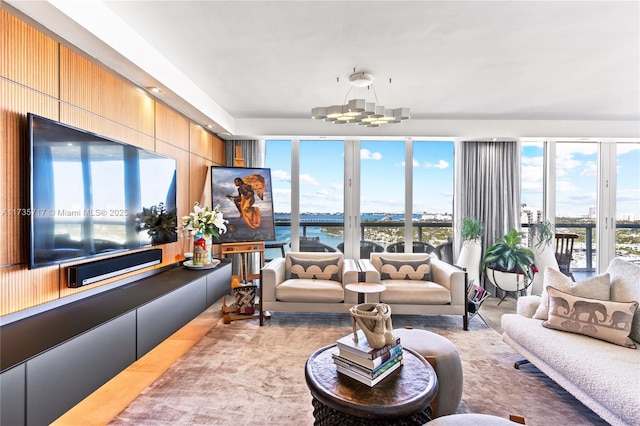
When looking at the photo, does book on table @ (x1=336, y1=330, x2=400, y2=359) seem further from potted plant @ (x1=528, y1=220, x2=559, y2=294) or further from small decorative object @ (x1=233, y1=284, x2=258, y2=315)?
potted plant @ (x1=528, y1=220, x2=559, y2=294)

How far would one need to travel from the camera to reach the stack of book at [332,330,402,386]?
1445 mm

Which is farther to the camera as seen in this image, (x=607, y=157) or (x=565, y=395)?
(x=607, y=157)

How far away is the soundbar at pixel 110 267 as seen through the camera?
2.00 metres

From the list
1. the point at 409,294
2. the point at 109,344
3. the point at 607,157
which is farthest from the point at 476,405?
the point at 607,157

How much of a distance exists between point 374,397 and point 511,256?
3825 millimetres

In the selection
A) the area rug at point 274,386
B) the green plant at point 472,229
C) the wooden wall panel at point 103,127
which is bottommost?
the area rug at point 274,386

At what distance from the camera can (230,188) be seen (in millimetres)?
4168

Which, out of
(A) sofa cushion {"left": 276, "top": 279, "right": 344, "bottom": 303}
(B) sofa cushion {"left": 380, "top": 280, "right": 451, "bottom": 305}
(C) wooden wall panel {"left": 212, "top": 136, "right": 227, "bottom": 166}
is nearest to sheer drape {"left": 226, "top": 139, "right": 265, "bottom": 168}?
(C) wooden wall panel {"left": 212, "top": 136, "right": 227, "bottom": 166}

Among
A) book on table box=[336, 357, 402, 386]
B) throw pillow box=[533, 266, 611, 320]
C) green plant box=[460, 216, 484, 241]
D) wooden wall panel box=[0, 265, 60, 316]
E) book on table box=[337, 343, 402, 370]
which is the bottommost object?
book on table box=[336, 357, 402, 386]

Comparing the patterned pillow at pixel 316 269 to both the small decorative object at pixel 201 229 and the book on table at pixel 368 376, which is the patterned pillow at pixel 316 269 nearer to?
the small decorative object at pixel 201 229

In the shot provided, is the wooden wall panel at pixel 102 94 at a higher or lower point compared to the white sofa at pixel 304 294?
higher

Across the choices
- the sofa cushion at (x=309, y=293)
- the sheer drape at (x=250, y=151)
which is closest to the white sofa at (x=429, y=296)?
the sofa cushion at (x=309, y=293)

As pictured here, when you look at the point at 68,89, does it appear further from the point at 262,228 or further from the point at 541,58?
the point at 541,58

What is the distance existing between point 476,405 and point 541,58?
284 centimetres
